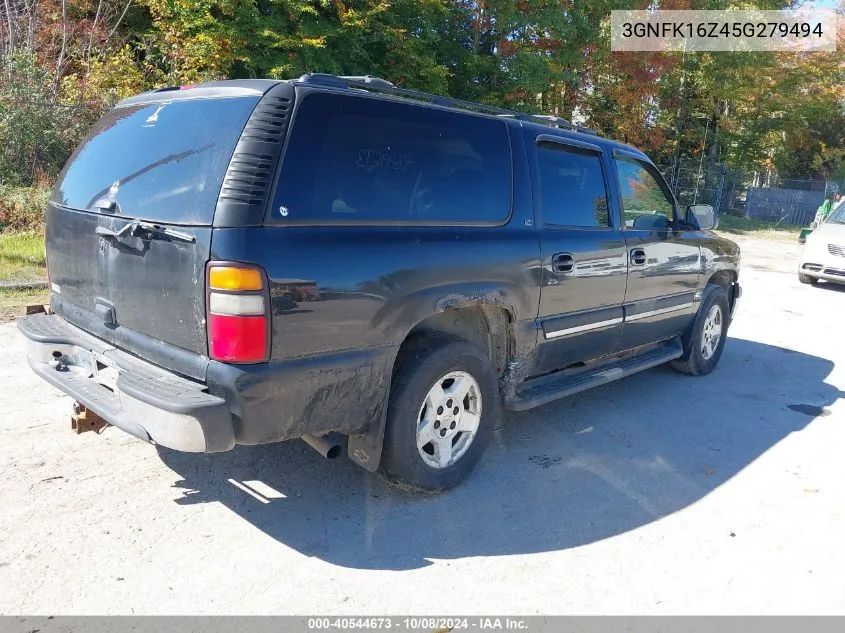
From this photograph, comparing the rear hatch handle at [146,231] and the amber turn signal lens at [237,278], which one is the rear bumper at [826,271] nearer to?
the amber turn signal lens at [237,278]

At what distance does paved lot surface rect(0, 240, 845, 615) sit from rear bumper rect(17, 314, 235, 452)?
0.58 metres

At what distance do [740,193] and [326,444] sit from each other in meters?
29.6

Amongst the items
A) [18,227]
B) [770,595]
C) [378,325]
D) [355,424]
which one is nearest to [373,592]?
[355,424]

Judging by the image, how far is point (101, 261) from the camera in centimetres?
327

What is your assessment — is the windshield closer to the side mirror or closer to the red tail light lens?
the side mirror

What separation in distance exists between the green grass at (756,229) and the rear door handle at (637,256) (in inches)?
732

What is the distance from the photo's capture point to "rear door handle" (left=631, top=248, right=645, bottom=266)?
15.9 ft

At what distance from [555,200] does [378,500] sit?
218 centimetres

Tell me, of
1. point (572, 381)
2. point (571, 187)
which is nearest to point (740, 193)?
point (571, 187)

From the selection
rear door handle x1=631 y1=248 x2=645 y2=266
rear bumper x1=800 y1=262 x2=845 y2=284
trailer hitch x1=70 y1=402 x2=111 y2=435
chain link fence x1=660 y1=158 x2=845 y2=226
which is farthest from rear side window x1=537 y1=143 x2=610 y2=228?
chain link fence x1=660 y1=158 x2=845 y2=226

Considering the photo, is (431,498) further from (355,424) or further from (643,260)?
(643,260)

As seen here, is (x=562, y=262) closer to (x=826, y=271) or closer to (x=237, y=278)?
(x=237, y=278)
